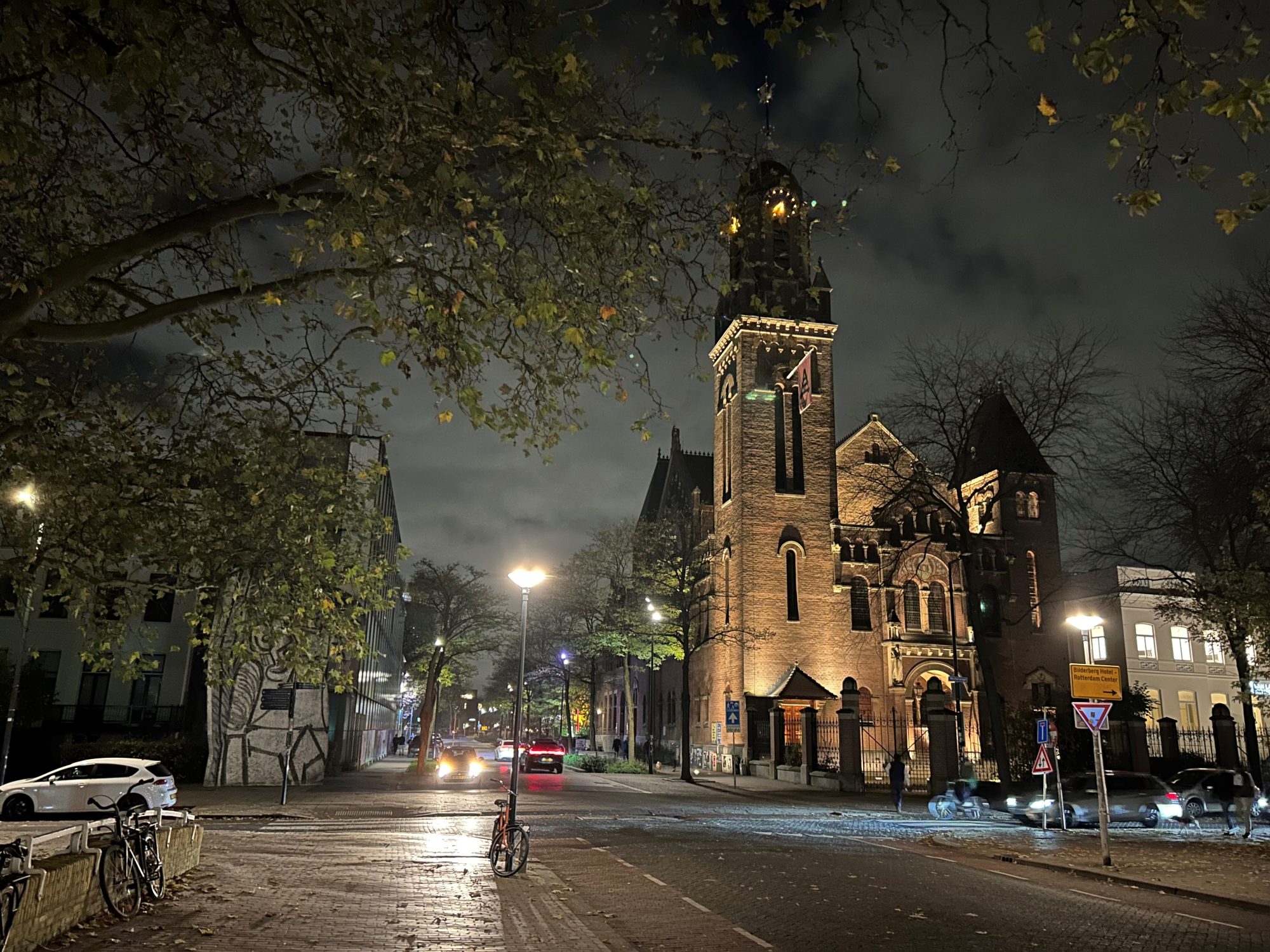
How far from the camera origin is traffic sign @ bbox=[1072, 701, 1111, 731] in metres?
16.0

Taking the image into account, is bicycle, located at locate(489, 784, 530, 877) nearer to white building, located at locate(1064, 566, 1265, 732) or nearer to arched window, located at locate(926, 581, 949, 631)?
arched window, located at locate(926, 581, 949, 631)

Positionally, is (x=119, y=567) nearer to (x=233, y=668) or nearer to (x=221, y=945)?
(x=221, y=945)

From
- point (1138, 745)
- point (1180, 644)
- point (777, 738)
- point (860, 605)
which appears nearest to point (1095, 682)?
point (1138, 745)

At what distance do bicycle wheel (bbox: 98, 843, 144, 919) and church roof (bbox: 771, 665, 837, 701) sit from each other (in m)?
35.1

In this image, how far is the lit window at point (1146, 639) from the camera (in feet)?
158

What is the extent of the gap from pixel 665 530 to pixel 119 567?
31104 mm

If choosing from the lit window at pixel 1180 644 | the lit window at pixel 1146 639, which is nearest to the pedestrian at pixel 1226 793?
the lit window at pixel 1146 639

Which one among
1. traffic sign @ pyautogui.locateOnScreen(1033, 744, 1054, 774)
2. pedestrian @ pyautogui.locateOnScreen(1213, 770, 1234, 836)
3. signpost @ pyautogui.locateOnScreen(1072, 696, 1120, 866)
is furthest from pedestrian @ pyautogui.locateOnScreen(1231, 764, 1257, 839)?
signpost @ pyautogui.locateOnScreen(1072, 696, 1120, 866)

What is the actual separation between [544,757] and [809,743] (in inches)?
564

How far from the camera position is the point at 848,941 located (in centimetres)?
892

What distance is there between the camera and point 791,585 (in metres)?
45.2

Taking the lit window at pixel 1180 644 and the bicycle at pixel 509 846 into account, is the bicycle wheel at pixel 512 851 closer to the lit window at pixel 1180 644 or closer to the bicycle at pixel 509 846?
the bicycle at pixel 509 846

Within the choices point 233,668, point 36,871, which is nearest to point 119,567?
point 36,871

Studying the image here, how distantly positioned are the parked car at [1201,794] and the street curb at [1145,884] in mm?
10834
